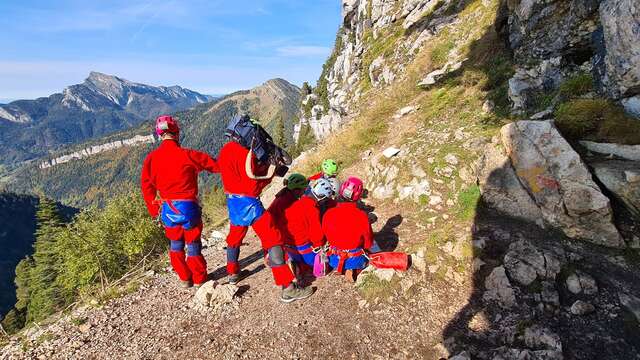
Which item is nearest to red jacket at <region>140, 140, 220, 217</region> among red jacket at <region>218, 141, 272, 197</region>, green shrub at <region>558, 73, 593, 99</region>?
red jacket at <region>218, 141, 272, 197</region>

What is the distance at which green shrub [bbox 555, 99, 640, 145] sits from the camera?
6633 mm

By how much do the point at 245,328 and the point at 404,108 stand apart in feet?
37.2

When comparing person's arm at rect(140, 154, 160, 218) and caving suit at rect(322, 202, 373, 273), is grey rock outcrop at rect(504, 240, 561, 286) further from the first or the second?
person's arm at rect(140, 154, 160, 218)

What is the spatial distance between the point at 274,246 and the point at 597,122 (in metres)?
7.00

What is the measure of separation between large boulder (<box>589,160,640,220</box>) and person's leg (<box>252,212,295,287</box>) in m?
5.94

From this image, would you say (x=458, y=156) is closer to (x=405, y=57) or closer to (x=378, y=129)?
(x=378, y=129)

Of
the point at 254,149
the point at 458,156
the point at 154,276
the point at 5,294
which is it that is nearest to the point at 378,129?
the point at 458,156

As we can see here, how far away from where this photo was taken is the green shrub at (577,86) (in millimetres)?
8016

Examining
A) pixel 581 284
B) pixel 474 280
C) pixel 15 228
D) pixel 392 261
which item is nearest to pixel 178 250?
pixel 392 261

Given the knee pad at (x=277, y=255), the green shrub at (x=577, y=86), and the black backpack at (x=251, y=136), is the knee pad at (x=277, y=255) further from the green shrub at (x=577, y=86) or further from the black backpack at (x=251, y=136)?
the green shrub at (x=577, y=86)

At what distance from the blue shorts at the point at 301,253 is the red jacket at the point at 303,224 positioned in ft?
0.35

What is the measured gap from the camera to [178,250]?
680cm

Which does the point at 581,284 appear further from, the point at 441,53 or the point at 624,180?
the point at 441,53

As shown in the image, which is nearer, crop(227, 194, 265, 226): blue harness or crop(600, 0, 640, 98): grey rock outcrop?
crop(227, 194, 265, 226): blue harness
